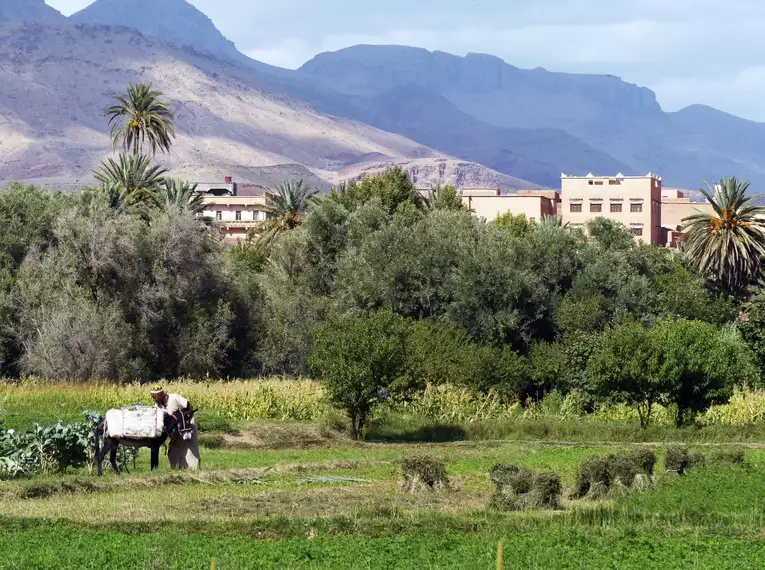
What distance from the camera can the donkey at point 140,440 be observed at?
91.2 feet

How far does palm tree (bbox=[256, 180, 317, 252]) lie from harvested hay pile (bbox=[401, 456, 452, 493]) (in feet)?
229

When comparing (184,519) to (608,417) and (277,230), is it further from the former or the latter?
(277,230)

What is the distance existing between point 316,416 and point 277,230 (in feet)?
171

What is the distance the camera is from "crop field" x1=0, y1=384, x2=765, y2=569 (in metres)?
17.4

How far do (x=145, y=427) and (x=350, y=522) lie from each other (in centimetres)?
854

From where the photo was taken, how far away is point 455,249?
71.1 m

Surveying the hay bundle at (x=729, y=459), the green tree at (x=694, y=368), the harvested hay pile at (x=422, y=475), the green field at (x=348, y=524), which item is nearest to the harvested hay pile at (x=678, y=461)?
the green field at (x=348, y=524)

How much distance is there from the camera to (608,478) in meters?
25.5

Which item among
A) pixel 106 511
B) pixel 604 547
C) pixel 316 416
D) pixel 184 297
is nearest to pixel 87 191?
pixel 184 297

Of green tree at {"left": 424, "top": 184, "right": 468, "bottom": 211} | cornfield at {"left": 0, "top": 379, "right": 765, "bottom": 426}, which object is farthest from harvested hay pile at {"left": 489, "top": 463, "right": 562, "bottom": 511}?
green tree at {"left": 424, "top": 184, "right": 468, "bottom": 211}

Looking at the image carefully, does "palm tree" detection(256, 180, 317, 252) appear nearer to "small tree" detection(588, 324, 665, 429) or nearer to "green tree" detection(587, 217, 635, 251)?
"green tree" detection(587, 217, 635, 251)

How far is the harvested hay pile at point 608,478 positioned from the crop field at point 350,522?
14.8 inches

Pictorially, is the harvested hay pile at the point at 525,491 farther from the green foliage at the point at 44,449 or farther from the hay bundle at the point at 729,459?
the green foliage at the point at 44,449

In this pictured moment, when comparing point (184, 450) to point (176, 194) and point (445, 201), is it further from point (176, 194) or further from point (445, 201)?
point (445, 201)
